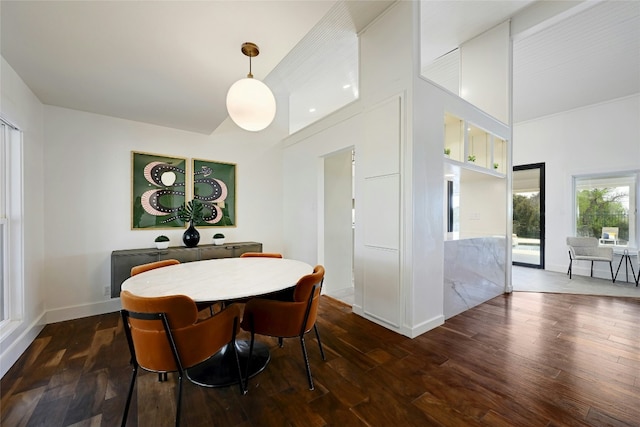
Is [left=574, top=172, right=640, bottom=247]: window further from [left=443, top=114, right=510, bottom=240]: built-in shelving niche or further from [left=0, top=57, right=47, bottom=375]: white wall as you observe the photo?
[left=0, top=57, right=47, bottom=375]: white wall

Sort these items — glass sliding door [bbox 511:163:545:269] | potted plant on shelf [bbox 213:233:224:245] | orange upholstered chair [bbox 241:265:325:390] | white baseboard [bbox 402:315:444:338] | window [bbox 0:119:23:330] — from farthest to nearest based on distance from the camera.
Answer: glass sliding door [bbox 511:163:545:269] < potted plant on shelf [bbox 213:233:224:245] < white baseboard [bbox 402:315:444:338] < window [bbox 0:119:23:330] < orange upholstered chair [bbox 241:265:325:390]

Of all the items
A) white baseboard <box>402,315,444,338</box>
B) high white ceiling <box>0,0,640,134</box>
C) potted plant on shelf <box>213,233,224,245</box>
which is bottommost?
white baseboard <box>402,315,444,338</box>

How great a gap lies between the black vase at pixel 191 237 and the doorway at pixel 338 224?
1944 mm

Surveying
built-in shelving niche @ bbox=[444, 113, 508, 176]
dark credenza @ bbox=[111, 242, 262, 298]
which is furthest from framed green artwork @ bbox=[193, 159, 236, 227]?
built-in shelving niche @ bbox=[444, 113, 508, 176]

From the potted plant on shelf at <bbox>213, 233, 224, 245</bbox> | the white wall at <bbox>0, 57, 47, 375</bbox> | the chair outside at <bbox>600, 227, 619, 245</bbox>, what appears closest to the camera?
the white wall at <bbox>0, 57, 47, 375</bbox>

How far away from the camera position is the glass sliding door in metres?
5.70

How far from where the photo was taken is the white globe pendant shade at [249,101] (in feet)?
6.10

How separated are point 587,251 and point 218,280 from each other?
671 cm

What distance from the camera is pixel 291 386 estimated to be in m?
1.76

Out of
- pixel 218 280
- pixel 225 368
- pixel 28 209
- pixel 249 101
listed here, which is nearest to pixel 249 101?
pixel 249 101

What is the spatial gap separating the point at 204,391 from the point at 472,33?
5519 mm

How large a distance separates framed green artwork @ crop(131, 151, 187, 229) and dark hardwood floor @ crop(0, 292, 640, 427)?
1.42 meters

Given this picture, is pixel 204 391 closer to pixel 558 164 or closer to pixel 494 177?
pixel 494 177

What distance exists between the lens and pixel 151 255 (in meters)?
3.11
